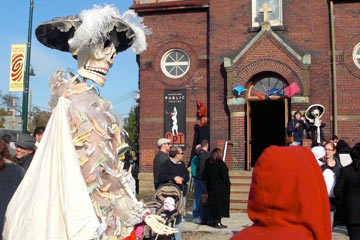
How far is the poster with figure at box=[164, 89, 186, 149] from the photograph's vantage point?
1611cm

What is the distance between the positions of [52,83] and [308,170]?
2.86 m

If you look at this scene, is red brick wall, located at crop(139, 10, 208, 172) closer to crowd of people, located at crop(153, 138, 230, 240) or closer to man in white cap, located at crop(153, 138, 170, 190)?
crowd of people, located at crop(153, 138, 230, 240)

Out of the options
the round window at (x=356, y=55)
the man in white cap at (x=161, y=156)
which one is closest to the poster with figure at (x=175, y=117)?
the round window at (x=356, y=55)

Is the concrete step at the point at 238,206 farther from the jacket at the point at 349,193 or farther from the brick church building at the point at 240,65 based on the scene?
the jacket at the point at 349,193

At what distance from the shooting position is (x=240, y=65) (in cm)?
1512

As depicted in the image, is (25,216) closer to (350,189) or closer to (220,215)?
(350,189)

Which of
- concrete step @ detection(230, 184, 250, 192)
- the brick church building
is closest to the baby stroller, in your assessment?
concrete step @ detection(230, 184, 250, 192)

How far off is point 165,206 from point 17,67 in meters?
11.3

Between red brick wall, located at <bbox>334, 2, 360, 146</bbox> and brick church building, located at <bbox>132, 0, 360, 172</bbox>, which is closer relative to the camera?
red brick wall, located at <bbox>334, 2, 360, 146</bbox>

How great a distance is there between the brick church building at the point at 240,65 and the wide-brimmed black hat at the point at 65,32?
35.6ft

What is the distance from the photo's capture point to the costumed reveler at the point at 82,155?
3.17m

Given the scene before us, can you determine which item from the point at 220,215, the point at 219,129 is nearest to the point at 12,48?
the point at 219,129

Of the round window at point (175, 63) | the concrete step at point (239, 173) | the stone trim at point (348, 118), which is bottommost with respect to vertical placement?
the concrete step at point (239, 173)

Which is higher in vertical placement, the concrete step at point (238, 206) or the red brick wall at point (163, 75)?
the red brick wall at point (163, 75)
